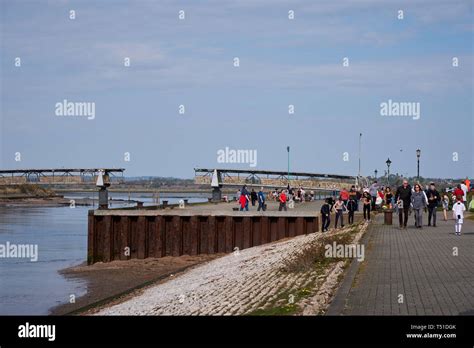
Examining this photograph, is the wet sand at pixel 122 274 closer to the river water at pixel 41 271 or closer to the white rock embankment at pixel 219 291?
the river water at pixel 41 271

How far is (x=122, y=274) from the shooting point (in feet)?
112

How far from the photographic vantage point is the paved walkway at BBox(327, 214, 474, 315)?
14.8 m

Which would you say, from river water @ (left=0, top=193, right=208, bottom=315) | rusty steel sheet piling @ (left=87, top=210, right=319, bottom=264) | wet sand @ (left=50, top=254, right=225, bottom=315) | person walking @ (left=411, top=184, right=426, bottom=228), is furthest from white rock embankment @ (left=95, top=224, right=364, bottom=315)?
rusty steel sheet piling @ (left=87, top=210, right=319, bottom=264)

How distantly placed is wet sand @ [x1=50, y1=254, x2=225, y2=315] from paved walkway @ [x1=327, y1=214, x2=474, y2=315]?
711 cm

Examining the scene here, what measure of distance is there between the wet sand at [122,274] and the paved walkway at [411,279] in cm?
711

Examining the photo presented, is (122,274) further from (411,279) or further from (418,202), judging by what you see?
(411,279)

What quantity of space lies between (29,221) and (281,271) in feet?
190

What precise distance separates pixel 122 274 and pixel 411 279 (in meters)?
17.7

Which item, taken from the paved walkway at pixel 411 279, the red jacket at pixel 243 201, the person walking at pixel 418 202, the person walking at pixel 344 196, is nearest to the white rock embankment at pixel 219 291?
the paved walkway at pixel 411 279

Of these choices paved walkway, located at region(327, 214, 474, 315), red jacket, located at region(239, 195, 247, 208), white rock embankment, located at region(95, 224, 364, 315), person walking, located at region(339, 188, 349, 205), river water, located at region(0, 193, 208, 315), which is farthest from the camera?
red jacket, located at region(239, 195, 247, 208)

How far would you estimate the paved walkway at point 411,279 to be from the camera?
14.8 m

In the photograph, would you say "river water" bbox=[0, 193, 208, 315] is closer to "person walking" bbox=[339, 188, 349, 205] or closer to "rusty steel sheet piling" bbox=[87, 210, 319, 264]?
"rusty steel sheet piling" bbox=[87, 210, 319, 264]
